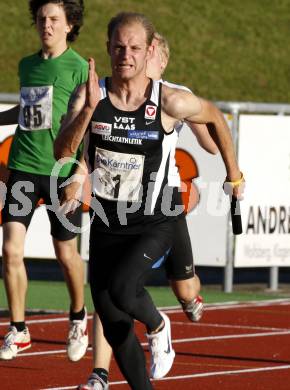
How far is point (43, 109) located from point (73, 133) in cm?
287

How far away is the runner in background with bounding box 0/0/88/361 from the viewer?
10180 mm

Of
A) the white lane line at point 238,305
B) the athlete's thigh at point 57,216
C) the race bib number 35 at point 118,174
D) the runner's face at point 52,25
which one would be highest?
the runner's face at point 52,25

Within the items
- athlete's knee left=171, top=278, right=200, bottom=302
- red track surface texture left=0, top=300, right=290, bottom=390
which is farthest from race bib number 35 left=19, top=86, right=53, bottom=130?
athlete's knee left=171, top=278, right=200, bottom=302

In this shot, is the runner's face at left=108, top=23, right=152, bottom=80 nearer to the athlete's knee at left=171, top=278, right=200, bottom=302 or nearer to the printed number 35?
the athlete's knee at left=171, top=278, right=200, bottom=302

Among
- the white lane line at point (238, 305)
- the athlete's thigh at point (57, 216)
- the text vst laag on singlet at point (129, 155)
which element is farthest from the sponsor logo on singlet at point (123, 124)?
the white lane line at point (238, 305)

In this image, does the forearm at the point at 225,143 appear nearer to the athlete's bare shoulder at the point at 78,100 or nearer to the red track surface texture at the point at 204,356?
the athlete's bare shoulder at the point at 78,100

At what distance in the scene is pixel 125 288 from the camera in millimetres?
7559

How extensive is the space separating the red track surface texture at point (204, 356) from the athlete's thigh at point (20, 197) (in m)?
1.04

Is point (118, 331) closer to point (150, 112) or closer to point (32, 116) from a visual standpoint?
point (150, 112)

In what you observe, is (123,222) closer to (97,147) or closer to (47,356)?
(97,147)

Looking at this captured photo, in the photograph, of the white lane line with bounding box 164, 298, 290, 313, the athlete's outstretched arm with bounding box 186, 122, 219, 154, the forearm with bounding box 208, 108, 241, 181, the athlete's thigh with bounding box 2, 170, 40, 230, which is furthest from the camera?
the white lane line with bounding box 164, 298, 290, 313

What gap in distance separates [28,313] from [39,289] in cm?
229

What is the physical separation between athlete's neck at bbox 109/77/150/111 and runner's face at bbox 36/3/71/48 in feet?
8.99

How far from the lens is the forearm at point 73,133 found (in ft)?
24.4
